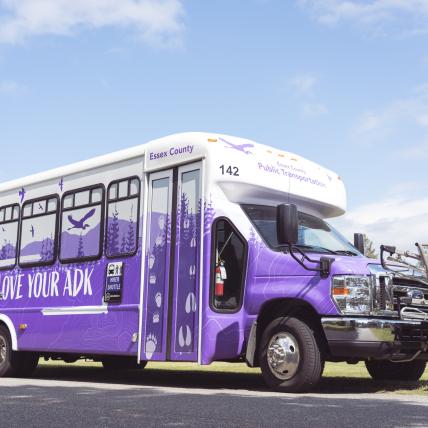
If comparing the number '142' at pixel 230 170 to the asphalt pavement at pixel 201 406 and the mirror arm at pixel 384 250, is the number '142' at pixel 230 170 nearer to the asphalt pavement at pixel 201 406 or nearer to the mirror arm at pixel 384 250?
the mirror arm at pixel 384 250

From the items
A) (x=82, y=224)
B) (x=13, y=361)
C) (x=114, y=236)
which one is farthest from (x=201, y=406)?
(x=13, y=361)

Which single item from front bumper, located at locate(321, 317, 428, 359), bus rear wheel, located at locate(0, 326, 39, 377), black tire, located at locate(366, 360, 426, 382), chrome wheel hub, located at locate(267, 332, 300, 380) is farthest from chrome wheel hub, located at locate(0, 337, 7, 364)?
front bumper, located at locate(321, 317, 428, 359)

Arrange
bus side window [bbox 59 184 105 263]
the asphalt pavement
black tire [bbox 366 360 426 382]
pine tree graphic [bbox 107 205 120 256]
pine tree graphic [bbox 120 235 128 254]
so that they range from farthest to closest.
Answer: bus side window [bbox 59 184 105 263], pine tree graphic [bbox 107 205 120 256], pine tree graphic [bbox 120 235 128 254], black tire [bbox 366 360 426 382], the asphalt pavement

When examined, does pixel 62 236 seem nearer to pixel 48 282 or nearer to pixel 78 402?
pixel 48 282

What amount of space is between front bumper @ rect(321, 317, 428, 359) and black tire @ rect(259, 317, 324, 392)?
0.72ft

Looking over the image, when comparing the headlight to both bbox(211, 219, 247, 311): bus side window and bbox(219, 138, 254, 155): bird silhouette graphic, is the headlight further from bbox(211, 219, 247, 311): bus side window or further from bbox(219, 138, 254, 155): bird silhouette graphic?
bbox(219, 138, 254, 155): bird silhouette graphic

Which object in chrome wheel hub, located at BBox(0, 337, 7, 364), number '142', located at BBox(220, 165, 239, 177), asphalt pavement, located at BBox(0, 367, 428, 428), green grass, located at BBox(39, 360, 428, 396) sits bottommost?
asphalt pavement, located at BBox(0, 367, 428, 428)

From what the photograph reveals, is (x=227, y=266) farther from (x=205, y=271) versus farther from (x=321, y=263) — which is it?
(x=321, y=263)

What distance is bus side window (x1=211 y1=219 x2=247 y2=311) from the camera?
8.98 meters

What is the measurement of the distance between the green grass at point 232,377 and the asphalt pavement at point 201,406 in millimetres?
104

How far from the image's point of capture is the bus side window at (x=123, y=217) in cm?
1005

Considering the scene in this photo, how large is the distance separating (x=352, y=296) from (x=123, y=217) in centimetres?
359


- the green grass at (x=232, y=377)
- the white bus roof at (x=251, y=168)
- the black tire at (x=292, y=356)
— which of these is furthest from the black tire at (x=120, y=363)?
the black tire at (x=292, y=356)

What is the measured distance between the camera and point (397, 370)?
10055mm
